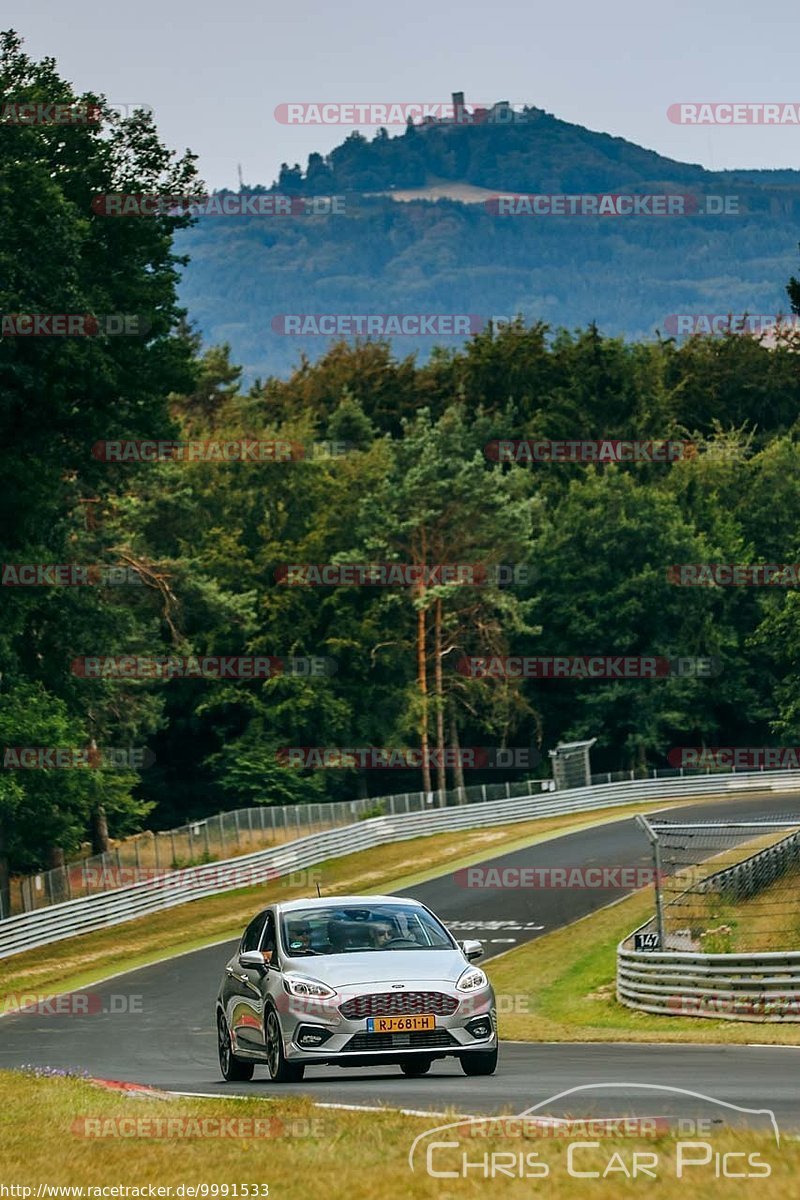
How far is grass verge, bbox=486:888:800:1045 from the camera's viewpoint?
74.1 feet

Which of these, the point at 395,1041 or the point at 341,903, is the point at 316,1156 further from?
the point at 341,903

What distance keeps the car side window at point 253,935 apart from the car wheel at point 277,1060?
4.80ft

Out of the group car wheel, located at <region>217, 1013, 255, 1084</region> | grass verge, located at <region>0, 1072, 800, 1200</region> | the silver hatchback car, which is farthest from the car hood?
grass verge, located at <region>0, 1072, 800, 1200</region>

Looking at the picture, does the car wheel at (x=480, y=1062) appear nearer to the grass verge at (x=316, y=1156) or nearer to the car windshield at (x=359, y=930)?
the car windshield at (x=359, y=930)

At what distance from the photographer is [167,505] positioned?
87938mm

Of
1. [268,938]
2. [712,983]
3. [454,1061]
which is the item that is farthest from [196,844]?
[268,938]

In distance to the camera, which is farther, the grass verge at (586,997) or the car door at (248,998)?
the grass verge at (586,997)

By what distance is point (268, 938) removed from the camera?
16578mm

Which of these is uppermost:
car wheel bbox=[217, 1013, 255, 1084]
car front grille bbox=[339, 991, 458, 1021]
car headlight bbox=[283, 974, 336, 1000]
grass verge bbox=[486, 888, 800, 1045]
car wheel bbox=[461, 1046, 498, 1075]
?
car headlight bbox=[283, 974, 336, 1000]

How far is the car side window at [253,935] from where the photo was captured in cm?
1703

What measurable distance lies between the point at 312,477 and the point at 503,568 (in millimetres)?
10762

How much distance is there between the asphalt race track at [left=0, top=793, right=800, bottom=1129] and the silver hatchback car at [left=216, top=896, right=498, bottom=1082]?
0.28 metres

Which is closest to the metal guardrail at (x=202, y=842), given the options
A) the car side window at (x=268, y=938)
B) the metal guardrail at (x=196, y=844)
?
the metal guardrail at (x=196, y=844)

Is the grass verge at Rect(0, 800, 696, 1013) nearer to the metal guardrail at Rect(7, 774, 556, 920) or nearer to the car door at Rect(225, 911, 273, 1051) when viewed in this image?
the metal guardrail at Rect(7, 774, 556, 920)
